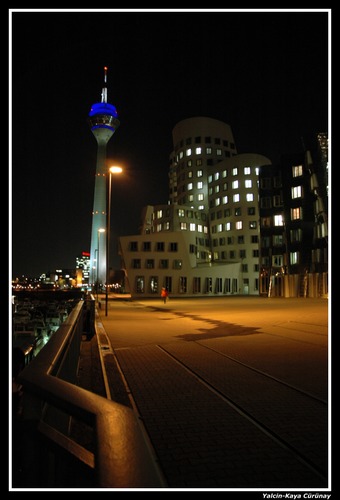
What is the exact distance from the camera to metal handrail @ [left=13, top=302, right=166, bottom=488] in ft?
6.46

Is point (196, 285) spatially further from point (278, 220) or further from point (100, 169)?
point (100, 169)

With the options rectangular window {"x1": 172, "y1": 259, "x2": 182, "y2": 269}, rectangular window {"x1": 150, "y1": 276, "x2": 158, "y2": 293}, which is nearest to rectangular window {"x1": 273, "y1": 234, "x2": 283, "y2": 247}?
rectangular window {"x1": 172, "y1": 259, "x2": 182, "y2": 269}

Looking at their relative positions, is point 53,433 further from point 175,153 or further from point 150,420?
point 175,153

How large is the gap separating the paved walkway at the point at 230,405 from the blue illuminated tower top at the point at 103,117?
399 feet

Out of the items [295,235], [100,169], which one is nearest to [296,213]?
[295,235]

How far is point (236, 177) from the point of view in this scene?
89938mm

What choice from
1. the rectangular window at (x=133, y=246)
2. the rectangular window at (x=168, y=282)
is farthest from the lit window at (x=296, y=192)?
the rectangular window at (x=133, y=246)

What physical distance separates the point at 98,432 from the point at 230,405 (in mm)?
4817

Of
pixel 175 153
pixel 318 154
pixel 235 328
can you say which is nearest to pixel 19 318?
pixel 235 328

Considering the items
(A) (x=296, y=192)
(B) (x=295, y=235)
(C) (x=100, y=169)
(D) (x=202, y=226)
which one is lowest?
(B) (x=295, y=235)

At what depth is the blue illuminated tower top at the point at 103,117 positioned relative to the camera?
419 ft

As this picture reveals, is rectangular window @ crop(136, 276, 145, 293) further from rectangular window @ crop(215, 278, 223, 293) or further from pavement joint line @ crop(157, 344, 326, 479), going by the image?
pavement joint line @ crop(157, 344, 326, 479)

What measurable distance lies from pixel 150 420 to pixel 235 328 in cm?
1341

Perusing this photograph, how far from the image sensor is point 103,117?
12825cm
